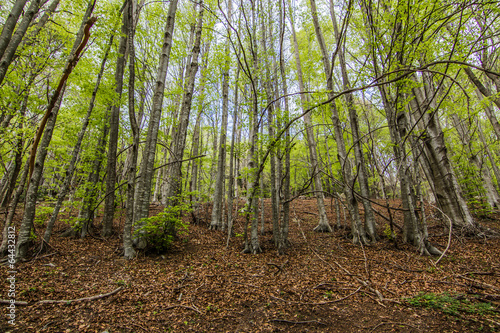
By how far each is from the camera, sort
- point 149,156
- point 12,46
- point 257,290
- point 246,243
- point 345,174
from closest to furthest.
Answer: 1. point 12,46
2. point 257,290
3. point 149,156
4. point 246,243
5. point 345,174

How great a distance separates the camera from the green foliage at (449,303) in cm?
285

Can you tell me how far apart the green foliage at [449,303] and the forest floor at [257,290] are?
0.04 ft

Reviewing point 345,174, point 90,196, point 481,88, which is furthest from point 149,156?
A: point 481,88

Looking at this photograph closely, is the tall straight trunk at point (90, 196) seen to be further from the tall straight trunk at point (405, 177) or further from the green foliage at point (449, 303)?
the tall straight trunk at point (405, 177)

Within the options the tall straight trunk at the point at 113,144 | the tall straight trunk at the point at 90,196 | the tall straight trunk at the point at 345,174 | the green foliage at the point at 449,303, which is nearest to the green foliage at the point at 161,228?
the tall straight trunk at the point at 90,196

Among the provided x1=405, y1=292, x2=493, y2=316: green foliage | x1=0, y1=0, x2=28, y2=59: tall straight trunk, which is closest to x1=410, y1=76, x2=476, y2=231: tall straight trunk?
x1=405, y1=292, x2=493, y2=316: green foliage

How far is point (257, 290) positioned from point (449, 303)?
2.88 m

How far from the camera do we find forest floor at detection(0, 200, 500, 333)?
277cm

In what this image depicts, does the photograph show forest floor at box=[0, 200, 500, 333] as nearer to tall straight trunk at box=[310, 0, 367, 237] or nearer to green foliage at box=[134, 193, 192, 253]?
green foliage at box=[134, 193, 192, 253]

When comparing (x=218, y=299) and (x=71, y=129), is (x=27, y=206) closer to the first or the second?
(x=71, y=129)

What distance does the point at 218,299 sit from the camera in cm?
349

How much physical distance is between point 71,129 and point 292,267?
24.0 feet

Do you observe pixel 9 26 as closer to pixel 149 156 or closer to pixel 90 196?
pixel 149 156

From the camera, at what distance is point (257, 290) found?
380 cm
